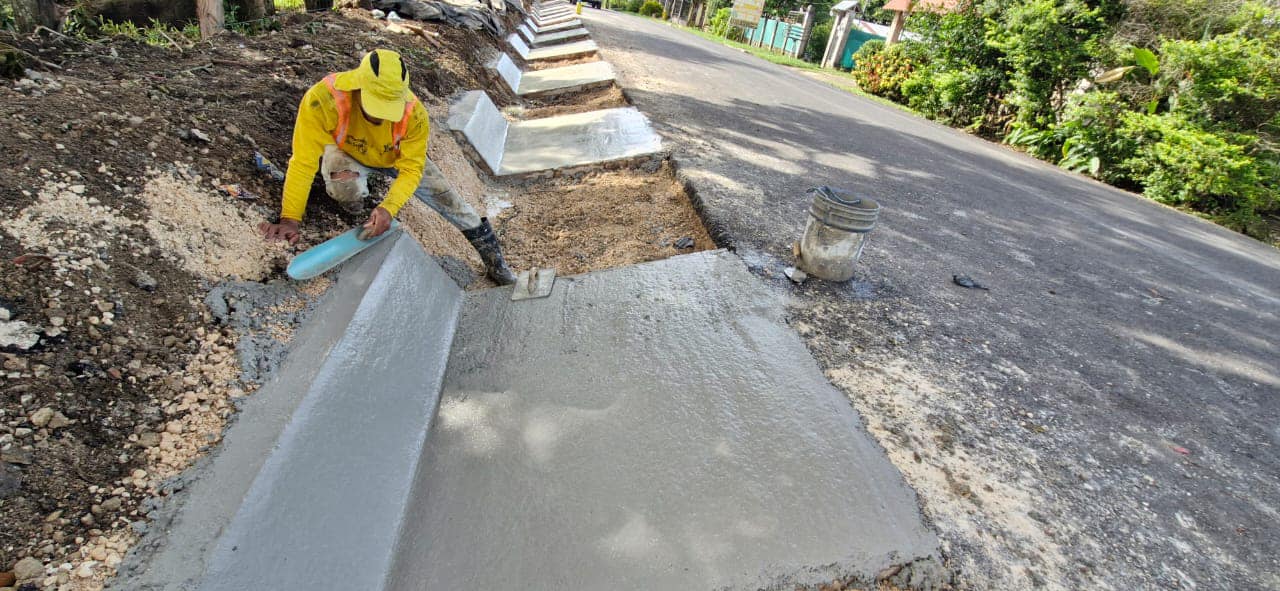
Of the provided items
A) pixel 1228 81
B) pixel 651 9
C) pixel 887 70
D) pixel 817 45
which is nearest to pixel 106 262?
pixel 1228 81

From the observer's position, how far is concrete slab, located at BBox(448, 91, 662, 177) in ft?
19.4

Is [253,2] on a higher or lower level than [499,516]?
higher

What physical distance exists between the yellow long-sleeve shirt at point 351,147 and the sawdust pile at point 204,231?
0.70 ft

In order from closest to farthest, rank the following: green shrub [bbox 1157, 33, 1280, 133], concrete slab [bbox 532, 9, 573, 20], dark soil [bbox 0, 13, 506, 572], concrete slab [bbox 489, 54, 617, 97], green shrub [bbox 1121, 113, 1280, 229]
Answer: dark soil [bbox 0, 13, 506, 572]
green shrub [bbox 1121, 113, 1280, 229]
green shrub [bbox 1157, 33, 1280, 133]
concrete slab [bbox 489, 54, 617, 97]
concrete slab [bbox 532, 9, 573, 20]

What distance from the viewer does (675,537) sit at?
6.82ft

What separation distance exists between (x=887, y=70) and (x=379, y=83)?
1605 centimetres

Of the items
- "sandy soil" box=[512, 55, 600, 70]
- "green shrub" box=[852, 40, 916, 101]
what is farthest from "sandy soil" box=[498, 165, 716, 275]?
"green shrub" box=[852, 40, 916, 101]

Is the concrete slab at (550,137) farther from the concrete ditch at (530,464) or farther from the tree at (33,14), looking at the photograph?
the concrete ditch at (530,464)

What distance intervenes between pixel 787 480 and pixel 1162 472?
1915mm

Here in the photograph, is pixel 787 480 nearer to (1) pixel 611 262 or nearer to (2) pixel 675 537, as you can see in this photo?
(2) pixel 675 537

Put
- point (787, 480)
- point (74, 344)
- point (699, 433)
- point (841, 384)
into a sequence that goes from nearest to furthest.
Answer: point (74, 344) < point (787, 480) < point (699, 433) < point (841, 384)

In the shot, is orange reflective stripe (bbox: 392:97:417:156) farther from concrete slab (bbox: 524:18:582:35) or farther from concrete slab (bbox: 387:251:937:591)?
concrete slab (bbox: 524:18:582:35)

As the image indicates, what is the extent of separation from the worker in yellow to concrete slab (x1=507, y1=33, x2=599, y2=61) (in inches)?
394

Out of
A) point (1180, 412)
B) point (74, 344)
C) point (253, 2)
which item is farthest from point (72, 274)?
point (1180, 412)
